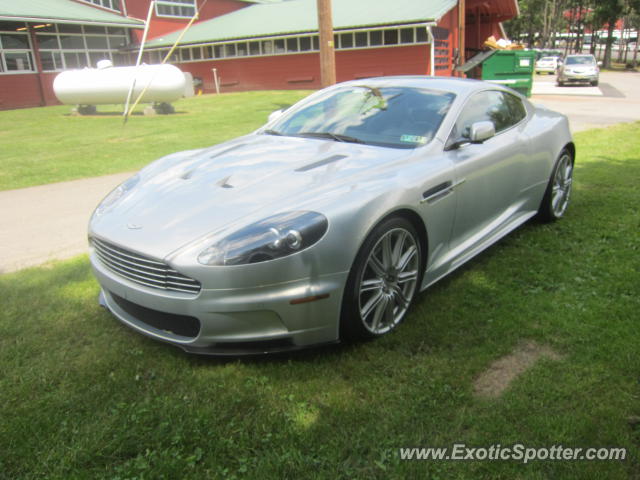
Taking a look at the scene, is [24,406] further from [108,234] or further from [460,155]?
[460,155]

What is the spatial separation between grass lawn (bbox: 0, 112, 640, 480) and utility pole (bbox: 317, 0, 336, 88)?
6791mm

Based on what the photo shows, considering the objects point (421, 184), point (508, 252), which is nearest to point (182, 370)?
point (421, 184)

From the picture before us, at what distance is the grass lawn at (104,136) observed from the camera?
9.71 m

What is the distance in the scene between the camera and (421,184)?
137 inches

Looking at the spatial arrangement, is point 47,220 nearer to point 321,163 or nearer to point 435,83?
point 321,163

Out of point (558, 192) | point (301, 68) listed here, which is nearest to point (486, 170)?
point (558, 192)

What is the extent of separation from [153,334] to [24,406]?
703 mm

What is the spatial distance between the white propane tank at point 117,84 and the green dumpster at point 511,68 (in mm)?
10912

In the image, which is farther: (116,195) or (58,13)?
(58,13)

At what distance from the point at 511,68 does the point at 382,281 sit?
63.4 feet

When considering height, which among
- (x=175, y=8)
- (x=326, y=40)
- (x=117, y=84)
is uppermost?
(x=175, y=8)

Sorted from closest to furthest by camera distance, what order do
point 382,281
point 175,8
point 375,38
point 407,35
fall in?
point 382,281 → point 407,35 → point 375,38 → point 175,8

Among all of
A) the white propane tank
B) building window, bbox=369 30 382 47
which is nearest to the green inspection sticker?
the white propane tank

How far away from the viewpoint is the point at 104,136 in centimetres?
1435
